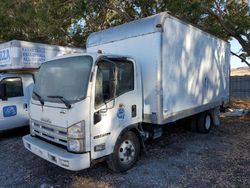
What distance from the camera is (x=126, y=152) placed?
17.6 ft

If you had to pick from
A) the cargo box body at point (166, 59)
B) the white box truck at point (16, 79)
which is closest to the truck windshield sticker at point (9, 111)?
the white box truck at point (16, 79)

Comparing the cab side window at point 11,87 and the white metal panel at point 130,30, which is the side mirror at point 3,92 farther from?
the white metal panel at point 130,30

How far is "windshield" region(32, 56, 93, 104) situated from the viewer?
4.60m

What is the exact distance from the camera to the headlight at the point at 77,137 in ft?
14.6

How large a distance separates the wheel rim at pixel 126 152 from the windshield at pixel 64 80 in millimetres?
1447

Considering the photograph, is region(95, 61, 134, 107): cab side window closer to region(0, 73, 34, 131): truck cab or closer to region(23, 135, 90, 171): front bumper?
region(23, 135, 90, 171): front bumper

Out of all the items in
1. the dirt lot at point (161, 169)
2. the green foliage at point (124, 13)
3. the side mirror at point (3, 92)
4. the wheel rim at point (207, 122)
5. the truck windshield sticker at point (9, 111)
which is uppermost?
the green foliage at point (124, 13)

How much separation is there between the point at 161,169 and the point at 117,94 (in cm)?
181

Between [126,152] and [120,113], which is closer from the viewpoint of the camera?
[120,113]

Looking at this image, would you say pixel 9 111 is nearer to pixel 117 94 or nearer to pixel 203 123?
pixel 117 94

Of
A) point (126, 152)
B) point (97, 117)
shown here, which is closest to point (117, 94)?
point (97, 117)

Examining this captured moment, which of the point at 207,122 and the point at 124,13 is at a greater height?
the point at 124,13

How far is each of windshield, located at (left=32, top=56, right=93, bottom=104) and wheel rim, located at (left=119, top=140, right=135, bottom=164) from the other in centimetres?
145

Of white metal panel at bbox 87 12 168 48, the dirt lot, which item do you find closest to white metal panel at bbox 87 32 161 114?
white metal panel at bbox 87 12 168 48
